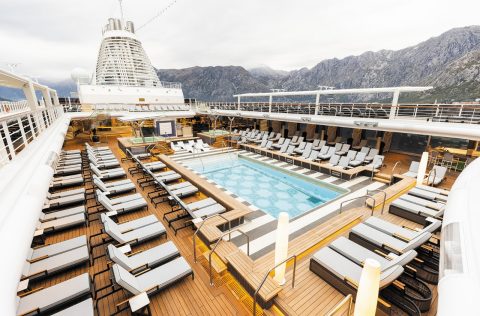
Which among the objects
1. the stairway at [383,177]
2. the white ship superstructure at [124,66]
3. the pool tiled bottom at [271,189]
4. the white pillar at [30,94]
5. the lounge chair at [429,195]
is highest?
the white ship superstructure at [124,66]

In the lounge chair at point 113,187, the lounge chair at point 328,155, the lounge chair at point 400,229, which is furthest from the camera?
the lounge chair at point 328,155

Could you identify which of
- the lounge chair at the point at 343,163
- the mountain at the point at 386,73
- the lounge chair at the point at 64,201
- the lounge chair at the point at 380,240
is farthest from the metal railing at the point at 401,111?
the mountain at the point at 386,73

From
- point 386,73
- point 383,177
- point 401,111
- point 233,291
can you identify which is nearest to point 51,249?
point 233,291

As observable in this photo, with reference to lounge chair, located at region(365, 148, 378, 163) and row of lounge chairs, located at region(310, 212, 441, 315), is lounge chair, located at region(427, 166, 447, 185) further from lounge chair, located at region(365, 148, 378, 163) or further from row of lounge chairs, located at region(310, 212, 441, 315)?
row of lounge chairs, located at region(310, 212, 441, 315)

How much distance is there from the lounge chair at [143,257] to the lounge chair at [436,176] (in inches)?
342

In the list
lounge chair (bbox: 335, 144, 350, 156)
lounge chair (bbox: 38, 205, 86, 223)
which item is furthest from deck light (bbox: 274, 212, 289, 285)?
lounge chair (bbox: 335, 144, 350, 156)

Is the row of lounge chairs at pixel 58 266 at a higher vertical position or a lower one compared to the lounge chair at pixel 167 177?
lower

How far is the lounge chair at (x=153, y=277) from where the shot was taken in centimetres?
336

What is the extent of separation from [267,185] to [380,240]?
6513 mm

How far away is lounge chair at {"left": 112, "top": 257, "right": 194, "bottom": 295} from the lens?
132 inches

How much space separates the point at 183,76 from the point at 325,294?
166601 mm

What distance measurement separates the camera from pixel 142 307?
329cm

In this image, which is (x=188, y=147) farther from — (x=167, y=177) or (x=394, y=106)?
(x=394, y=106)

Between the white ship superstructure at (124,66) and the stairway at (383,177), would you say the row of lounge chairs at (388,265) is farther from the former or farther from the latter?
the white ship superstructure at (124,66)
